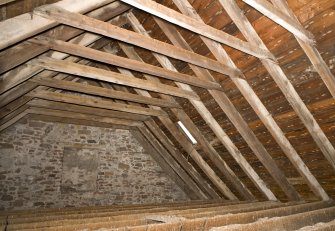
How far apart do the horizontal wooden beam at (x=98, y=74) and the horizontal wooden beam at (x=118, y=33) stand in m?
0.84

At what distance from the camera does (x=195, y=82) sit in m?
3.35

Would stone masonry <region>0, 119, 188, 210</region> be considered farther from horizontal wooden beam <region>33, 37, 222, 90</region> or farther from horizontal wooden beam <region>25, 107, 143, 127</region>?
horizontal wooden beam <region>33, 37, 222, 90</region>

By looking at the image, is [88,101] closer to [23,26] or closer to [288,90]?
[23,26]

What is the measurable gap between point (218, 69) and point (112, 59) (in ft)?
4.01

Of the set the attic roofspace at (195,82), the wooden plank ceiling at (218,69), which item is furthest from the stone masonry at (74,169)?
the wooden plank ceiling at (218,69)

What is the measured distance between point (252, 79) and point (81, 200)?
4531 mm

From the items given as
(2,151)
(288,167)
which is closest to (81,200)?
(2,151)

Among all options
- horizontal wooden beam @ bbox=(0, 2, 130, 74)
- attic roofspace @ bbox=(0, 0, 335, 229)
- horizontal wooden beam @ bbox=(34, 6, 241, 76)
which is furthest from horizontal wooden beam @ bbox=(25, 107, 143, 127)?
horizontal wooden beam @ bbox=(34, 6, 241, 76)

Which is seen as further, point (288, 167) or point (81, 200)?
point (81, 200)

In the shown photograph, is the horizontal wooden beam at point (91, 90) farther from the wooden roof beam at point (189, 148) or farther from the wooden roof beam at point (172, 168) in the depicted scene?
the wooden roof beam at point (172, 168)

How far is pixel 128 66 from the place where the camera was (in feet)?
9.79

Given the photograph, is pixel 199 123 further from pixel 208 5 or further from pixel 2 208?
pixel 2 208

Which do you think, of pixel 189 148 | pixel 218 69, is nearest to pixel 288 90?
pixel 218 69

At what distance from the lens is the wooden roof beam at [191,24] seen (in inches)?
84.1
